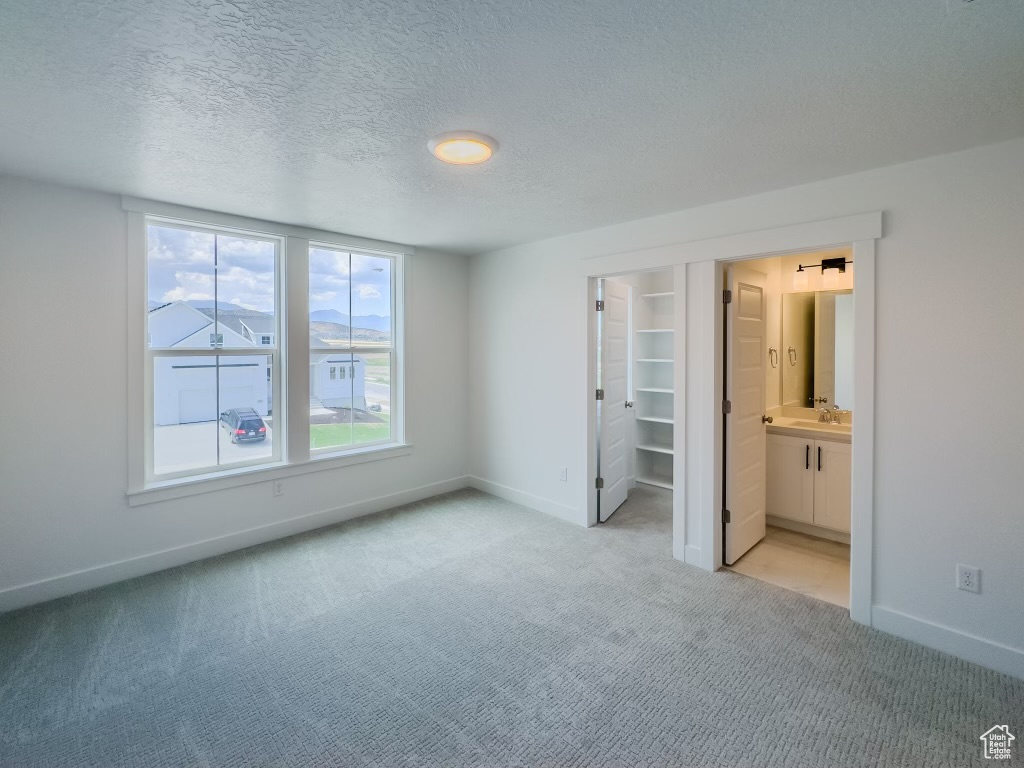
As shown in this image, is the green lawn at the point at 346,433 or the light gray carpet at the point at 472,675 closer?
the light gray carpet at the point at 472,675

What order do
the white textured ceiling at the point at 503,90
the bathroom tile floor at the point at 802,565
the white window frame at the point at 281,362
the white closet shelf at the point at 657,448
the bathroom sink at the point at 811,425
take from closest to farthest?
the white textured ceiling at the point at 503,90, the bathroom tile floor at the point at 802,565, the white window frame at the point at 281,362, the bathroom sink at the point at 811,425, the white closet shelf at the point at 657,448

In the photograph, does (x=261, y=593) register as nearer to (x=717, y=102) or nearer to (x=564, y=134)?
(x=564, y=134)

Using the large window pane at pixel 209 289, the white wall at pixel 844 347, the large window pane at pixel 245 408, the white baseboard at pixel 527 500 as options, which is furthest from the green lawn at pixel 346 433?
the white wall at pixel 844 347

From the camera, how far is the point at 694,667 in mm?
2316

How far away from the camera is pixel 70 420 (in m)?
2.99

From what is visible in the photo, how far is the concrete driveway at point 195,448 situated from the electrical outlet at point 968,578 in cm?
443

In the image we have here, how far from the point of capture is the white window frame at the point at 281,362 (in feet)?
10.5

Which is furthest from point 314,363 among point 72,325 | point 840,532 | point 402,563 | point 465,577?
point 840,532

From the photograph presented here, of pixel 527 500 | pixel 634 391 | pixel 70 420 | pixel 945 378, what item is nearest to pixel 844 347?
pixel 945 378

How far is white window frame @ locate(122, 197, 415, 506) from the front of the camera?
3.21 metres

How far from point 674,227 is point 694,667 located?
105 inches

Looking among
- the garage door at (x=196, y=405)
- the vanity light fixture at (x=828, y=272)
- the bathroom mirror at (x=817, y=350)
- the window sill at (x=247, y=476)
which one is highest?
the vanity light fixture at (x=828, y=272)

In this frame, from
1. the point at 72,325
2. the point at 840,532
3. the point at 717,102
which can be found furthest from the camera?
the point at 840,532

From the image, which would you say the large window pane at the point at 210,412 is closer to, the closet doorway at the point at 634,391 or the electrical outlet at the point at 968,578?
the closet doorway at the point at 634,391
